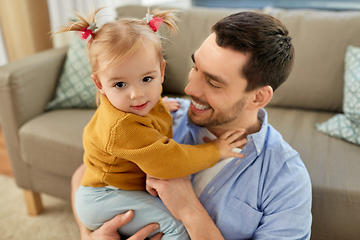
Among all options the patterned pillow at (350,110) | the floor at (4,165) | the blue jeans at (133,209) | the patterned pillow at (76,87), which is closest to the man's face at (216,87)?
the blue jeans at (133,209)

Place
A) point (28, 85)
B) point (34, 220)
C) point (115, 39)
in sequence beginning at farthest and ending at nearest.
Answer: point (34, 220), point (28, 85), point (115, 39)

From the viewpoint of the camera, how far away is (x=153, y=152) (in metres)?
0.90

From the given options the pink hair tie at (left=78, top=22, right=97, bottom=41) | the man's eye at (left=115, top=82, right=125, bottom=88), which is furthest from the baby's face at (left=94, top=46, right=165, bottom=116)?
the pink hair tie at (left=78, top=22, right=97, bottom=41)

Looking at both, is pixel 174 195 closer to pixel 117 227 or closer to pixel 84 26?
pixel 117 227

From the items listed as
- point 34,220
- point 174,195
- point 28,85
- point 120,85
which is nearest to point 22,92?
point 28,85

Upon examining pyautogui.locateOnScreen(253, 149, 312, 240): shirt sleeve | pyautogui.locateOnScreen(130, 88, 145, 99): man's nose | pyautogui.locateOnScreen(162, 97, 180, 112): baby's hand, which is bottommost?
pyautogui.locateOnScreen(253, 149, 312, 240): shirt sleeve

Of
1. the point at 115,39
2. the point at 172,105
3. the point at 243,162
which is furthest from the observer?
the point at 172,105

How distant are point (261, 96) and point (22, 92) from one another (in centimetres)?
133

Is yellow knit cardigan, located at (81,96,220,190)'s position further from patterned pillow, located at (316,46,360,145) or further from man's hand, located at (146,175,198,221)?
patterned pillow, located at (316,46,360,145)

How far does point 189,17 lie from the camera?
6.43 ft

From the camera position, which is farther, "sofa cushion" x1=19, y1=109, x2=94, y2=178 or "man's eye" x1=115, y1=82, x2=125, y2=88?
"sofa cushion" x1=19, y1=109, x2=94, y2=178

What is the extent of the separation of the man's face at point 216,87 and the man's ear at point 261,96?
0.03 metres

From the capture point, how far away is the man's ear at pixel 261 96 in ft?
3.55

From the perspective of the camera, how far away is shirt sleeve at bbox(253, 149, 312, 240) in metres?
0.96
